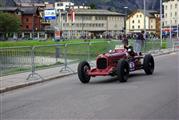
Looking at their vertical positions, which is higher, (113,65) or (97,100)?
(113,65)

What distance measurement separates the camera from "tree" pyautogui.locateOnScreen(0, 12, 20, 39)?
137 metres

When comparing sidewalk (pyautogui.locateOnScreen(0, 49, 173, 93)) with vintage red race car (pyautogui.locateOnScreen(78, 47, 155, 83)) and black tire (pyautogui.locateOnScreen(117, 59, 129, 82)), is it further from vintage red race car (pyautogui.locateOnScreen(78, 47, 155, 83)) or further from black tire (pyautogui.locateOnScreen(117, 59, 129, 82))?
black tire (pyautogui.locateOnScreen(117, 59, 129, 82))

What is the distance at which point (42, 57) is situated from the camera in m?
21.9

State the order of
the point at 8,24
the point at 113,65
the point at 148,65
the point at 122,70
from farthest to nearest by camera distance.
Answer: the point at 8,24 → the point at 148,65 → the point at 113,65 → the point at 122,70

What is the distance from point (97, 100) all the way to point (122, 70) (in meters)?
4.53

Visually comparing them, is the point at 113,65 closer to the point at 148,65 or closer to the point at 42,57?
the point at 148,65

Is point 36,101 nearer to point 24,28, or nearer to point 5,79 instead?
point 5,79

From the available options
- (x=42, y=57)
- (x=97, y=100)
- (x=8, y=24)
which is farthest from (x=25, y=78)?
(x=8, y=24)

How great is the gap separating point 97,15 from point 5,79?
584 ft

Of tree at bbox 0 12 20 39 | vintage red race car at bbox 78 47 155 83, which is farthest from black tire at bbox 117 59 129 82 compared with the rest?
tree at bbox 0 12 20 39

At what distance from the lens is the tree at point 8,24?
136625mm

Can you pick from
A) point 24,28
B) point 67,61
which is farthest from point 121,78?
point 24,28

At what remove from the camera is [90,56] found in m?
27.5

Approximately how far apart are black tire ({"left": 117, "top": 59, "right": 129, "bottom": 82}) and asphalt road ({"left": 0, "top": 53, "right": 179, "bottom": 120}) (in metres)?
0.27
